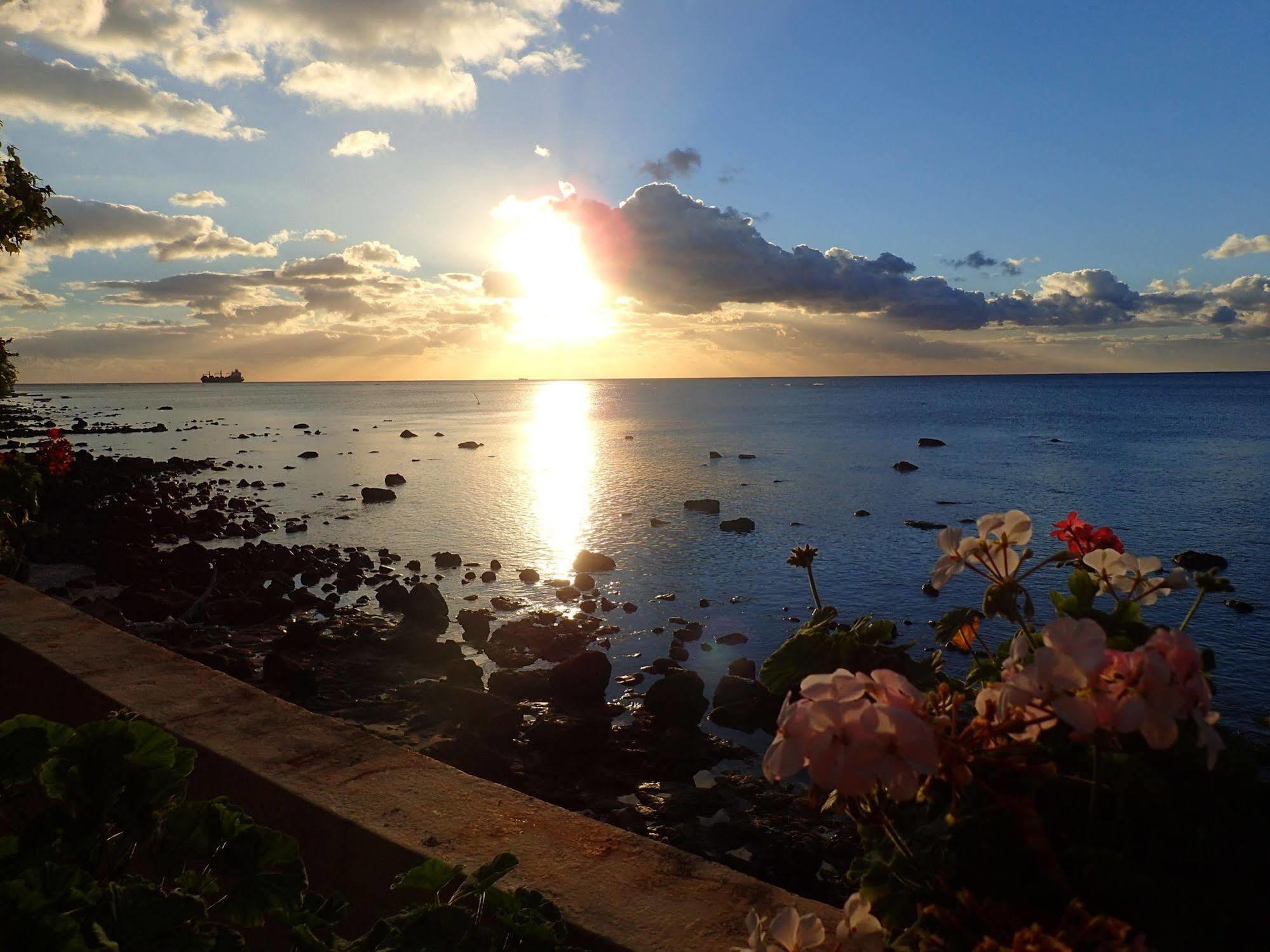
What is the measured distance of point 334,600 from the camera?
661 inches

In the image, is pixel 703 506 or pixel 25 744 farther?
pixel 703 506

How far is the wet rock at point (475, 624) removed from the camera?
14.8 meters

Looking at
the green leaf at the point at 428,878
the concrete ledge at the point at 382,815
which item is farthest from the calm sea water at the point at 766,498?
the green leaf at the point at 428,878

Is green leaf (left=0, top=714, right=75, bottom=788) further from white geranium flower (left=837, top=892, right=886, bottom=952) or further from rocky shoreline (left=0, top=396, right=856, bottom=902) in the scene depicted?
rocky shoreline (left=0, top=396, right=856, bottom=902)

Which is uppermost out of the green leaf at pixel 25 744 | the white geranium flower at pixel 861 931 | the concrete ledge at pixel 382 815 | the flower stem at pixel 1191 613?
the flower stem at pixel 1191 613

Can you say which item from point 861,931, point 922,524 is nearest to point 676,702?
point 861,931

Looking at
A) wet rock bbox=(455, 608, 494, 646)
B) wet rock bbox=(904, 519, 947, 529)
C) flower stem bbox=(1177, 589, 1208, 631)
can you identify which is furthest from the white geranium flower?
wet rock bbox=(904, 519, 947, 529)

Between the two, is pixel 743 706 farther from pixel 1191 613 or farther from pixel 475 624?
pixel 1191 613

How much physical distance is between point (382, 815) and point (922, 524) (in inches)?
1035

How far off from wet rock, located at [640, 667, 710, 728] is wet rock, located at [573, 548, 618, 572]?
383 inches

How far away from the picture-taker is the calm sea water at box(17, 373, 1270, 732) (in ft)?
58.3

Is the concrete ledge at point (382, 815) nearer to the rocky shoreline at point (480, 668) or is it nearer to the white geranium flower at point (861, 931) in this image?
the white geranium flower at point (861, 931)

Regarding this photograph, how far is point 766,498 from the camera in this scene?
34.2m

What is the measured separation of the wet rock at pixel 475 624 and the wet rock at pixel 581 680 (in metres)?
3.02
